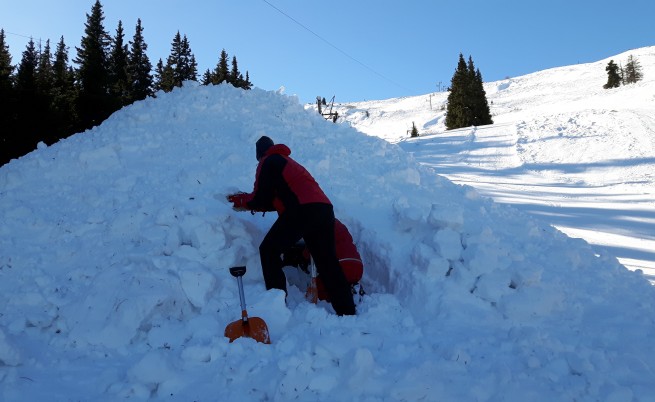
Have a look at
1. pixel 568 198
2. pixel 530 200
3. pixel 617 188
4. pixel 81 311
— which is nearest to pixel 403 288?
pixel 81 311

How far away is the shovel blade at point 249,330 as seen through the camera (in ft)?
10.8

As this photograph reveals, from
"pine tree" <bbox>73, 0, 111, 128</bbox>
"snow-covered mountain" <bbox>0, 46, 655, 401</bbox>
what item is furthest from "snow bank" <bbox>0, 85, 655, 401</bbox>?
"pine tree" <bbox>73, 0, 111, 128</bbox>

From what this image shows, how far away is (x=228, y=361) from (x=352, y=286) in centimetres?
148

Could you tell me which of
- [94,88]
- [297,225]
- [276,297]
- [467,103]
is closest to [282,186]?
[297,225]

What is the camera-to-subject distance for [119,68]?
31453mm

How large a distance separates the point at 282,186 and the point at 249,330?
1.27 metres

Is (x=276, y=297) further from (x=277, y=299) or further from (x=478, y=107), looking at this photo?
(x=478, y=107)

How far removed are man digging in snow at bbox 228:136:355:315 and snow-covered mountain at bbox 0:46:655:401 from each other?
196 millimetres

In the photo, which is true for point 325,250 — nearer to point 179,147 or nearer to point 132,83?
point 179,147

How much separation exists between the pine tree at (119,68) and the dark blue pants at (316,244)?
28497 mm

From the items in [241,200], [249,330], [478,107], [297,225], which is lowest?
[249,330]

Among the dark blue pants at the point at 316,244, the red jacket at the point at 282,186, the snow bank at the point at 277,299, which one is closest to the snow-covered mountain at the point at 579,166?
the snow bank at the point at 277,299

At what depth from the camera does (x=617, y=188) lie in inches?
493

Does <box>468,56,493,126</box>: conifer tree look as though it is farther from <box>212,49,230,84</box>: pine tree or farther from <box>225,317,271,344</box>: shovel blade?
<box>225,317,271,344</box>: shovel blade
